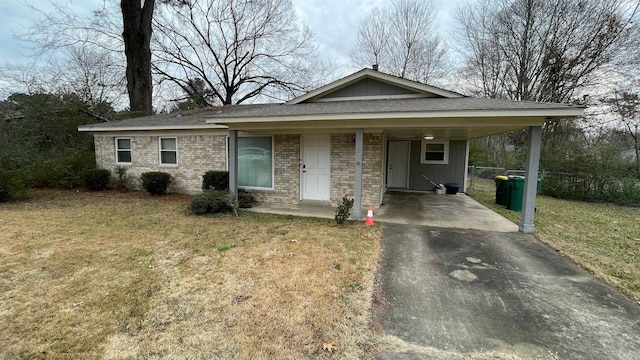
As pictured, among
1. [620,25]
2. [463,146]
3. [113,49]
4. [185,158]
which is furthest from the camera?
[113,49]

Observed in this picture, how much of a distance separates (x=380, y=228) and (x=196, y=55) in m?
20.7

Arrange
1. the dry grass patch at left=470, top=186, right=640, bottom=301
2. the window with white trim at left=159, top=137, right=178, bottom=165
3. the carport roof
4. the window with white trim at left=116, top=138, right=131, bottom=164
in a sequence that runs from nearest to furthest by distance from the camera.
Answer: the dry grass patch at left=470, top=186, right=640, bottom=301 < the carport roof < the window with white trim at left=159, top=137, right=178, bottom=165 < the window with white trim at left=116, top=138, right=131, bottom=164

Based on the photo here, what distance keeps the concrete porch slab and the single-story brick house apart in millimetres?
671

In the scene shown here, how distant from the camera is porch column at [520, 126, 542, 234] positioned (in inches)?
211

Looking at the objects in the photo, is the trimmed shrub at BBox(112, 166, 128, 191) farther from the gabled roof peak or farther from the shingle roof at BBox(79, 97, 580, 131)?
the gabled roof peak

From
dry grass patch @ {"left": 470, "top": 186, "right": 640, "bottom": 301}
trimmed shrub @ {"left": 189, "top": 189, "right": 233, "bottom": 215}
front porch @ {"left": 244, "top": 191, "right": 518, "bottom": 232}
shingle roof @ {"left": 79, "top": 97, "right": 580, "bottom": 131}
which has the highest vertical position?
shingle roof @ {"left": 79, "top": 97, "right": 580, "bottom": 131}

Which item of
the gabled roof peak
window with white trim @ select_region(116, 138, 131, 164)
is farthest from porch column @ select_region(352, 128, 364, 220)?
window with white trim @ select_region(116, 138, 131, 164)

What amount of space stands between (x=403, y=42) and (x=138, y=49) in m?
16.7

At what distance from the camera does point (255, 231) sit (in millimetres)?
5594

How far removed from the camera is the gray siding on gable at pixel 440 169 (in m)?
11.0

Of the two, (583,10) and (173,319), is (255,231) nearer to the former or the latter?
(173,319)

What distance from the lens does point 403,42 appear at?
775 inches

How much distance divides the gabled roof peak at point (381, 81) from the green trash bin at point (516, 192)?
116 inches

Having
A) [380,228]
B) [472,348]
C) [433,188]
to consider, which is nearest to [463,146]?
[433,188]
